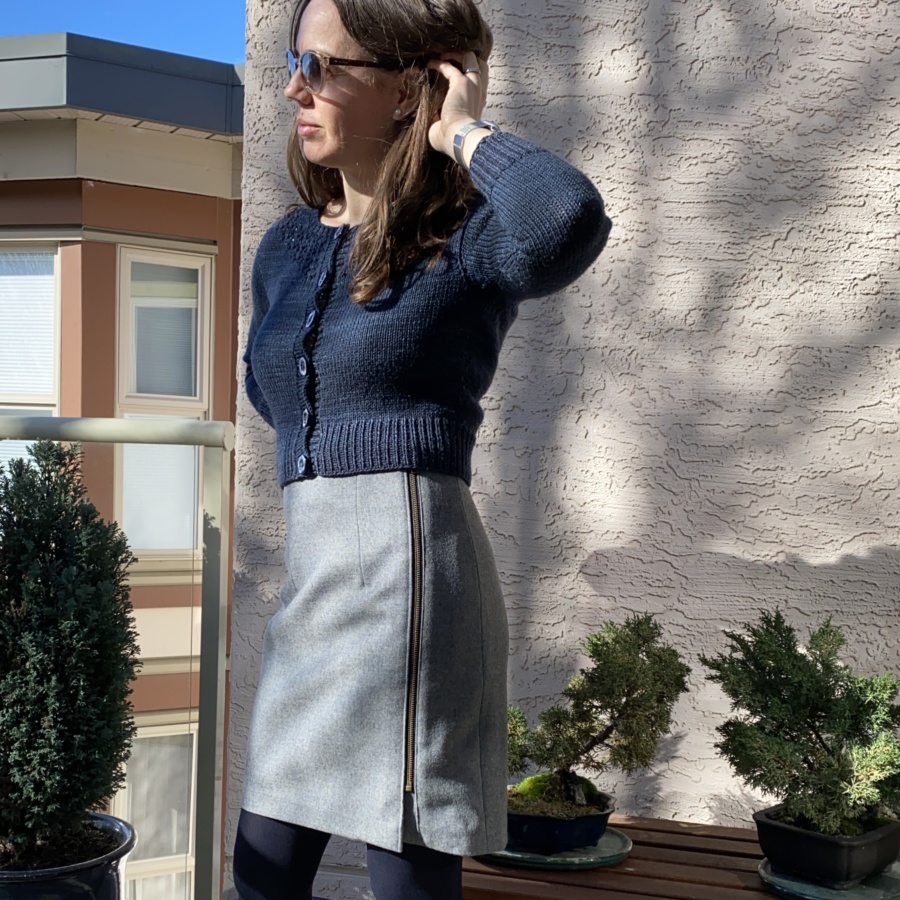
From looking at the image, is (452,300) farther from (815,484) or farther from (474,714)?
(815,484)

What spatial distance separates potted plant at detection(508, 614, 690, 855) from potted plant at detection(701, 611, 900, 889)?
0.13 metres

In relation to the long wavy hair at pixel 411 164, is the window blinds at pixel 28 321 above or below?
above

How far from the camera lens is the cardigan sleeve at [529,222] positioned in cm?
149

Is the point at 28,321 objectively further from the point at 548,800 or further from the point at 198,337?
the point at 548,800

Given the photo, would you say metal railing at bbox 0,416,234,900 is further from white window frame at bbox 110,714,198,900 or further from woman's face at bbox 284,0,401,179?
woman's face at bbox 284,0,401,179

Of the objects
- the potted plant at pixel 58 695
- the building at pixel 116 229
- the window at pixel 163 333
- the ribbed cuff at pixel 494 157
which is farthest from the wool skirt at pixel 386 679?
the window at pixel 163 333

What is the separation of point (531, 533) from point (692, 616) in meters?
0.44

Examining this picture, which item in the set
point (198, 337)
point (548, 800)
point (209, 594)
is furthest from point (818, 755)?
point (198, 337)

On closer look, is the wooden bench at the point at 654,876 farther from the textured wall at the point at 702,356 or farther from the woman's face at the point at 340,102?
the woman's face at the point at 340,102

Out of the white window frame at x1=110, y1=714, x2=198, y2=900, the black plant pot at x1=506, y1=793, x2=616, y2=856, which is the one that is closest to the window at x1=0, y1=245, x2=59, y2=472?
the white window frame at x1=110, y1=714, x2=198, y2=900

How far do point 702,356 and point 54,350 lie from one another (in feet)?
17.2

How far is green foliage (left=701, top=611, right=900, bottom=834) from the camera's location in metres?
2.12

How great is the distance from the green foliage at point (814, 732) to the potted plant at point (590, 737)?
0.13 metres

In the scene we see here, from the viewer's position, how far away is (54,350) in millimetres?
7020
